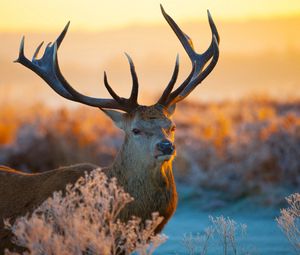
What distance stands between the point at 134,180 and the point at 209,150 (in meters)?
8.46

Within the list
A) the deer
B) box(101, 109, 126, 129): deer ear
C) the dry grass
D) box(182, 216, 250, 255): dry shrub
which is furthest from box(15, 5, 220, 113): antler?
the dry grass

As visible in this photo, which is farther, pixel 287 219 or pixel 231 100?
pixel 231 100

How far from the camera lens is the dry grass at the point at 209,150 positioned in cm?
1511

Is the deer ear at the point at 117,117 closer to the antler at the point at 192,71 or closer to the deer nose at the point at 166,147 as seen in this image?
the antler at the point at 192,71

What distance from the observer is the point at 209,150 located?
1662cm

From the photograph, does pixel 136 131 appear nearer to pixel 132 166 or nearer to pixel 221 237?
pixel 132 166

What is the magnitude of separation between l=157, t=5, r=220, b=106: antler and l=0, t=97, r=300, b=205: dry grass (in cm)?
498

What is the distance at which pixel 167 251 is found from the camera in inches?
395

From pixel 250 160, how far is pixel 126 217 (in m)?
7.70

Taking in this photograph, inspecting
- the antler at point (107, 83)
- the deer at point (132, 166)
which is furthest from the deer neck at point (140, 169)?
the antler at point (107, 83)

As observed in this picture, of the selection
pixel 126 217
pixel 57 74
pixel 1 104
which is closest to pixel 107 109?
pixel 57 74

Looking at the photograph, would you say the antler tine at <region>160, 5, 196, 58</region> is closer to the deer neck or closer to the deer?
the deer

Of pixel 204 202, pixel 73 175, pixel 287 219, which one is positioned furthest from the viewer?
pixel 204 202

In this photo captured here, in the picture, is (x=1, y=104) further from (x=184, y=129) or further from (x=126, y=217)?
(x=126, y=217)
